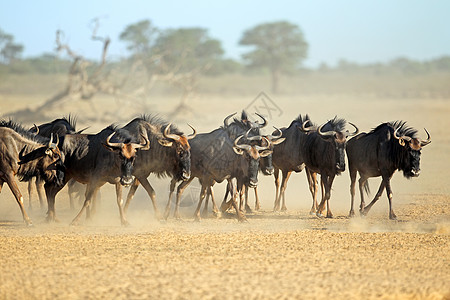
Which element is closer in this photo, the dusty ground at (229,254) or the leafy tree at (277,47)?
the dusty ground at (229,254)

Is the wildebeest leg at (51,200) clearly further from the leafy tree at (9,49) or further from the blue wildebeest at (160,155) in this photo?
the leafy tree at (9,49)

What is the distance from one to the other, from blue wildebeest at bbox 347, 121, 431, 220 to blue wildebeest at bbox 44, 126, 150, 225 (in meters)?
4.17

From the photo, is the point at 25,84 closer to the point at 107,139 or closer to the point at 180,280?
the point at 107,139

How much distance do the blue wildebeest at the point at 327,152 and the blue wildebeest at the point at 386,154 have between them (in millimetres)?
417

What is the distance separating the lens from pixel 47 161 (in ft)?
37.5

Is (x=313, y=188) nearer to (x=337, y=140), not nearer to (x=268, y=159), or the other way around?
(x=268, y=159)

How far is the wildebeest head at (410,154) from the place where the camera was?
12062 mm

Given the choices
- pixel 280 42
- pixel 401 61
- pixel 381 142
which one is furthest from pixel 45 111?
pixel 401 61

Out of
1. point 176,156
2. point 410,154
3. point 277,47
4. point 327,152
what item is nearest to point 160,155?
point 176,156

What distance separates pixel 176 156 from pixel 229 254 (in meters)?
3.77

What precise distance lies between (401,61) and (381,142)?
85182 millimetres

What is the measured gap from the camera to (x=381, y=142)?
40.9 ft

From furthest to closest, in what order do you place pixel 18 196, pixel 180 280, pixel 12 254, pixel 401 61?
pixel 401 61
pixel 18 196
pixel 12 254
pixel 180 280

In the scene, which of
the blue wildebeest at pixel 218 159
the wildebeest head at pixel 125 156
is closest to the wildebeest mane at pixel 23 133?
the wildebeest head at pixel 125 156
